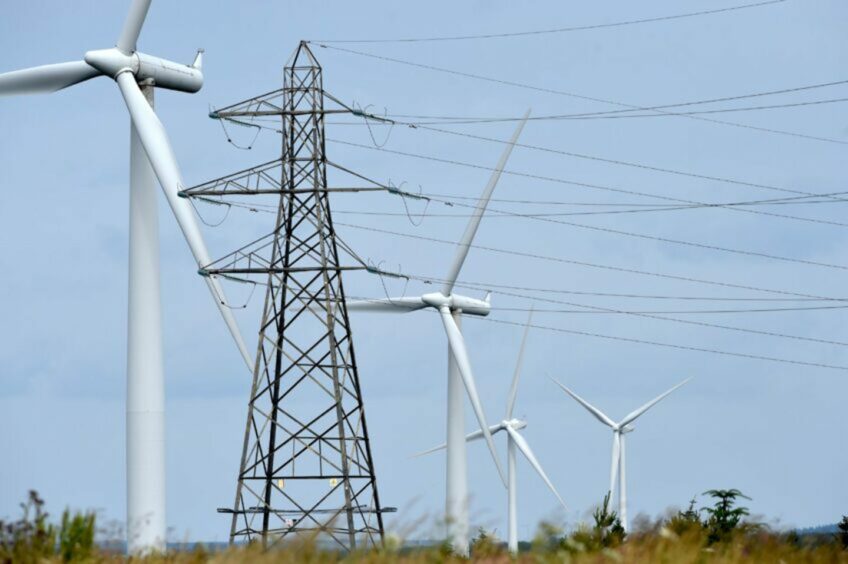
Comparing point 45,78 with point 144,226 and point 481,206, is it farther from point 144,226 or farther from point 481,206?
point 481,206

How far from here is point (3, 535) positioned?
85.5 feet

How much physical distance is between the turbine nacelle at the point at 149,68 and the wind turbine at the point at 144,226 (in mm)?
34

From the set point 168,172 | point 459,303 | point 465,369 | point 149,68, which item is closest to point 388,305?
point 459,303

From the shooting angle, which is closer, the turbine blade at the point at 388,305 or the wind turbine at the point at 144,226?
the wind turbine at the point at 144,226

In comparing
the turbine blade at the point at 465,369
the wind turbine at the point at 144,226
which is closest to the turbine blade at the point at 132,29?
the wind turbine at the point at 144,226

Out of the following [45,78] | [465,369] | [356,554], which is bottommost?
[356,554]

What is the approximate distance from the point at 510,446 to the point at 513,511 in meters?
3.95

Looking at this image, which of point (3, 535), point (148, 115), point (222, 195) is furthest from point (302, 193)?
point (3, 535)

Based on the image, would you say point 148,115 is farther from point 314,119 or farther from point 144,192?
point 314,119

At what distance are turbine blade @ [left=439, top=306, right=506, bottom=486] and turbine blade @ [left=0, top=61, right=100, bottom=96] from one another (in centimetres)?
2471

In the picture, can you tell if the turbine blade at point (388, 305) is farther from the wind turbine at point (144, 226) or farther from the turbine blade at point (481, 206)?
the wind turbine at point (144, 226)

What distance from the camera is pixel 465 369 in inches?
3155

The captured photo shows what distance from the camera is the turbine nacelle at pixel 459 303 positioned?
300 feet

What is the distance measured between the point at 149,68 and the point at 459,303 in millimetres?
38134
